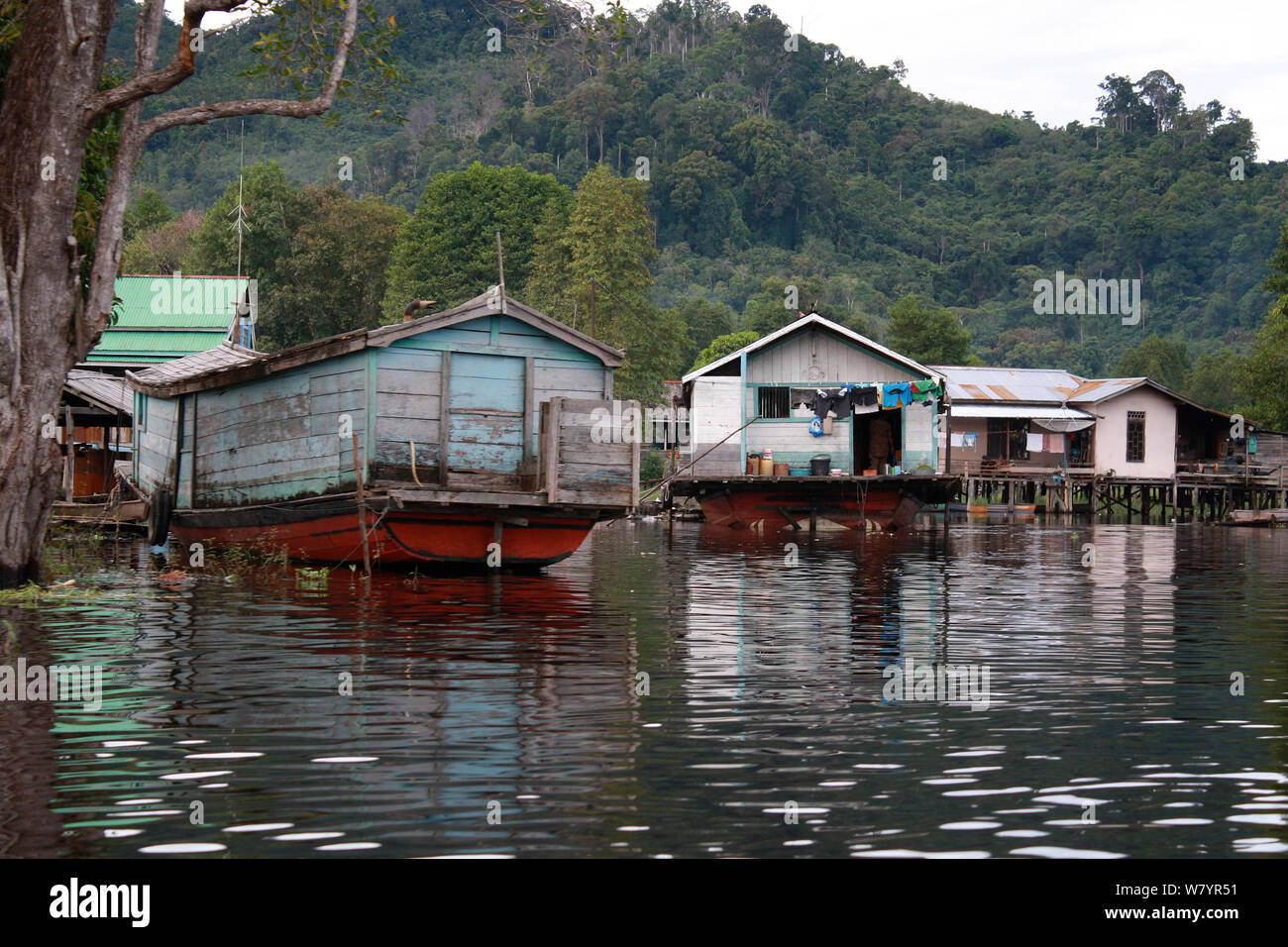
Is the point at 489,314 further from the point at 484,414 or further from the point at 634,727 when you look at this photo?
the point at 634,727

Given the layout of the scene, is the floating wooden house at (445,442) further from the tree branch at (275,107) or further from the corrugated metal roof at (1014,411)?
the corrugated metal roof at (1014,411)

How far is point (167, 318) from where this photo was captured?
42.3m

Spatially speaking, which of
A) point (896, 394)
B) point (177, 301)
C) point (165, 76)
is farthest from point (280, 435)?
point (177, 301)

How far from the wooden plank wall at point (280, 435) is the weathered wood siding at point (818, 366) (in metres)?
21.1

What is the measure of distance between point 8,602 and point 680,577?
35.3 ft

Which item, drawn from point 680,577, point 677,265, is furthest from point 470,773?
point 677,265

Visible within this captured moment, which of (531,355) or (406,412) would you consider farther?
(531,355)

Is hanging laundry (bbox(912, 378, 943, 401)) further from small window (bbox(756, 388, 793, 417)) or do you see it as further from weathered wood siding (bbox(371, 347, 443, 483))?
weathered wood siding (bbox(371, 347, 443, 483))

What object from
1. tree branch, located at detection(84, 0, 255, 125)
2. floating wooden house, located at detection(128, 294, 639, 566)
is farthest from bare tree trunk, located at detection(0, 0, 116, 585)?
floating wooden house, located at detection(128, 294, 639, 566)

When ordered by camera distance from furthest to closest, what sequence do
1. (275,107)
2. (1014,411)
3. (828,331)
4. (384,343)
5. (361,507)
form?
(1014,411) → (828,331) → (384,343) → (361,507) → (275,107)

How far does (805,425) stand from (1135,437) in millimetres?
22291

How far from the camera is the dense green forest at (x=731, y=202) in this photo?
237ft

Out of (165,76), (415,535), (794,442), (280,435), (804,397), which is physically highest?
(165,76)

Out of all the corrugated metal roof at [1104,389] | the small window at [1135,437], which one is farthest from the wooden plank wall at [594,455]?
the small window at [1135,437]
